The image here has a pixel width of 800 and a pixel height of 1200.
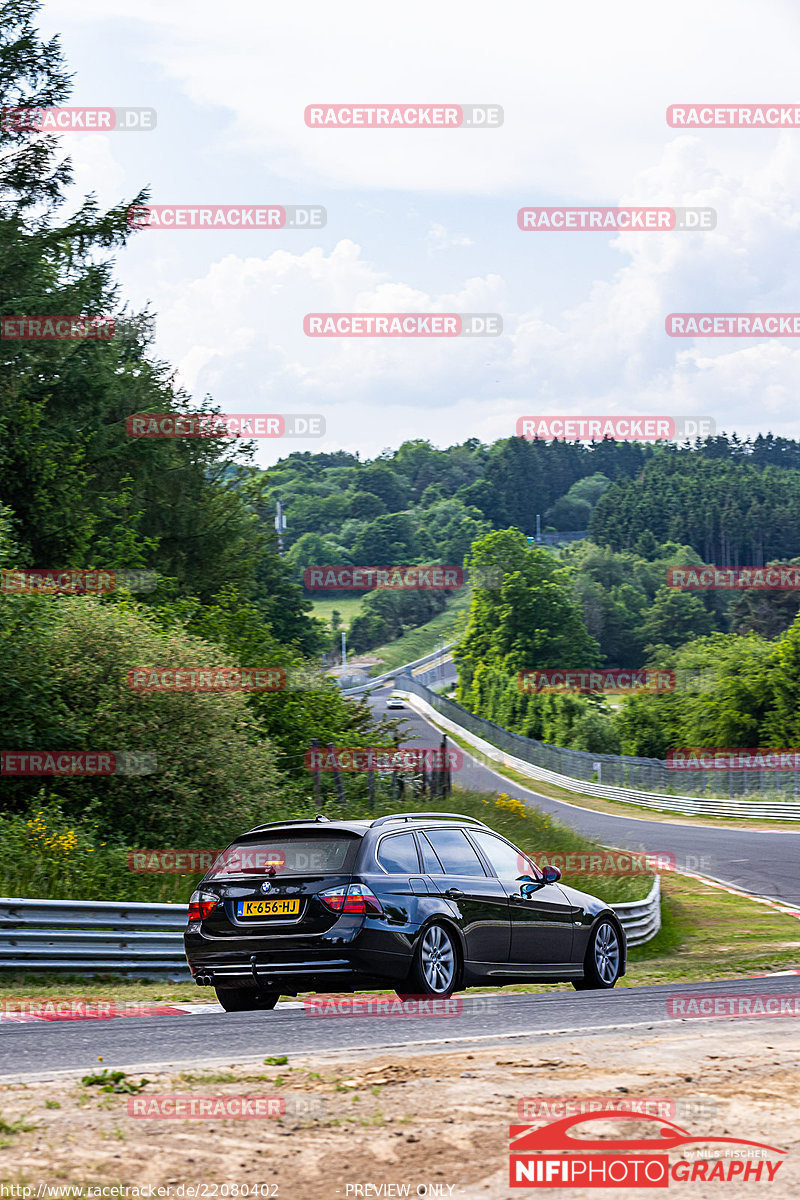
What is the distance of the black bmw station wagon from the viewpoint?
359 inches

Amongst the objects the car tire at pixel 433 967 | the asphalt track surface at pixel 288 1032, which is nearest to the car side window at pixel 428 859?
the car tire at pixel 433 967

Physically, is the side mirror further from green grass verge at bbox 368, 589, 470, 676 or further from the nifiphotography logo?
green grass verge at bbox 368, 589, 470, 676

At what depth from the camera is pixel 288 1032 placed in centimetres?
815

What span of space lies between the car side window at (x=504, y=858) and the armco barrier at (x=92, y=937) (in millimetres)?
3474

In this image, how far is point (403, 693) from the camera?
359ft

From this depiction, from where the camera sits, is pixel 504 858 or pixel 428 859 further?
Answer: pixel 504 858

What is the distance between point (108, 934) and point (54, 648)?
22.1 ft

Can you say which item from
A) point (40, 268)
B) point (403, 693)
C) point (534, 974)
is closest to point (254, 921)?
point (534, 974)

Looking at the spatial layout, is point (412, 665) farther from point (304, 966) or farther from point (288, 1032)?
point (288, 1032)

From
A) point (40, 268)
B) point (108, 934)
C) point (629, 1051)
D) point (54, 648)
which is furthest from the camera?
point (40, 268)

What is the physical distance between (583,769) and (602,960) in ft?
182

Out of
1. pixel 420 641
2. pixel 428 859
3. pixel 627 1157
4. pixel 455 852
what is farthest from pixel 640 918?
pixel 420 641

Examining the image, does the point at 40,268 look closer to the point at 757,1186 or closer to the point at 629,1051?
the point at 629,1051

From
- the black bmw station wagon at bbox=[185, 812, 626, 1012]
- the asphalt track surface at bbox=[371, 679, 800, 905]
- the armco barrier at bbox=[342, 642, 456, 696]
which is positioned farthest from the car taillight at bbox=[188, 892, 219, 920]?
the armco barrier at bbox=[342, 642, 456, 696]
